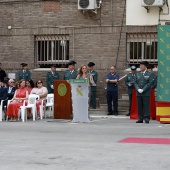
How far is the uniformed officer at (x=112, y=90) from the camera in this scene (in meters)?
21.7

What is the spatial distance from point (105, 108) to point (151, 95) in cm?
319

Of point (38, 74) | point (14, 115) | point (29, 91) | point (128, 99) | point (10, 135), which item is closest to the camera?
point (10, 135)

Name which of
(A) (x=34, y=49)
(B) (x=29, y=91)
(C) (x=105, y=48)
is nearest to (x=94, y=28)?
(C) (x=105, y=48)

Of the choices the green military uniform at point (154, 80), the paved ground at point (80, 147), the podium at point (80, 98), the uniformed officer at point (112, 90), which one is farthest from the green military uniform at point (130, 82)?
the podium at point (80, 98)

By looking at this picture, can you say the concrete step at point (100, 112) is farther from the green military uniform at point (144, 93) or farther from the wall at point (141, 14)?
the green military uniform at point (144, 93)

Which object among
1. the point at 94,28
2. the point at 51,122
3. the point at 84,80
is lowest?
the point at 51,122

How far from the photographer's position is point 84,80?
712 inches

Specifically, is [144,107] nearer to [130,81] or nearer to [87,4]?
[130,81]

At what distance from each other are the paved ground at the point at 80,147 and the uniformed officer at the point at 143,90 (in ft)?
1.52

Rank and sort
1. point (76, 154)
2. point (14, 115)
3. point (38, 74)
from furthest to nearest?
point (38, 74)
point (14, 115)
point (76, 154)

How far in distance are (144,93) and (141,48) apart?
578 centimetres

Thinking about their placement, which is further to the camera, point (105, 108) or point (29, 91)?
point (105, 108)

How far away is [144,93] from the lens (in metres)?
18.1

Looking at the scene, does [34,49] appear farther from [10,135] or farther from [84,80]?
[10,135]
